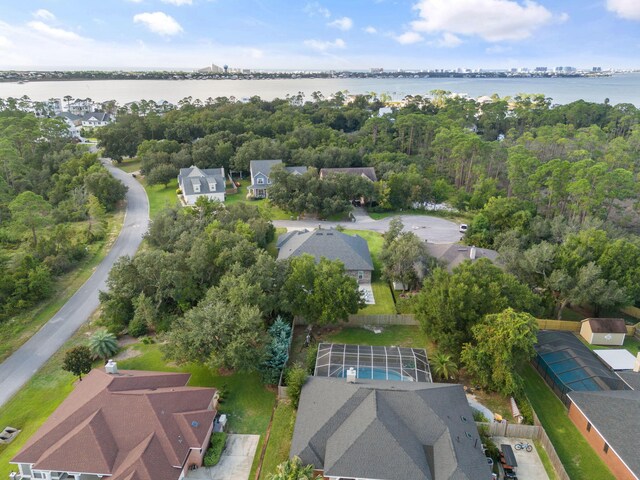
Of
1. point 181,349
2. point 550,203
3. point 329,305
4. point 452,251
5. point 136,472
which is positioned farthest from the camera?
point 550,203

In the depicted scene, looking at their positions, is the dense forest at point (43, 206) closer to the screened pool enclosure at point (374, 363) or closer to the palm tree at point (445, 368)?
the screened pool enclosure at point (374, 363)

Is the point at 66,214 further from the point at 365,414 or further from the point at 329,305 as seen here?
the point at 365,414

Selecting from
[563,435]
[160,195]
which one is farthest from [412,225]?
[160,195]

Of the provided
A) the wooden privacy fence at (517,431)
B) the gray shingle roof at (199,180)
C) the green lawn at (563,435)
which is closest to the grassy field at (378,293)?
the green lawn at (563,435)

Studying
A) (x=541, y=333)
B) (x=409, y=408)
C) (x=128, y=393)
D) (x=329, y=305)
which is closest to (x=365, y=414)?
(x=409, y=408)

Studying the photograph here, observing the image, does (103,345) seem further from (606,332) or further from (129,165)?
(129,165)

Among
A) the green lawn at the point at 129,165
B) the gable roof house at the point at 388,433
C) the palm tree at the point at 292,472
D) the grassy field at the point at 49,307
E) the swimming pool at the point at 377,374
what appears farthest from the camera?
the green lawn at the point at 129,165

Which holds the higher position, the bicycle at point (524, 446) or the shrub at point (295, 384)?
the shrub at point (295, 384)
